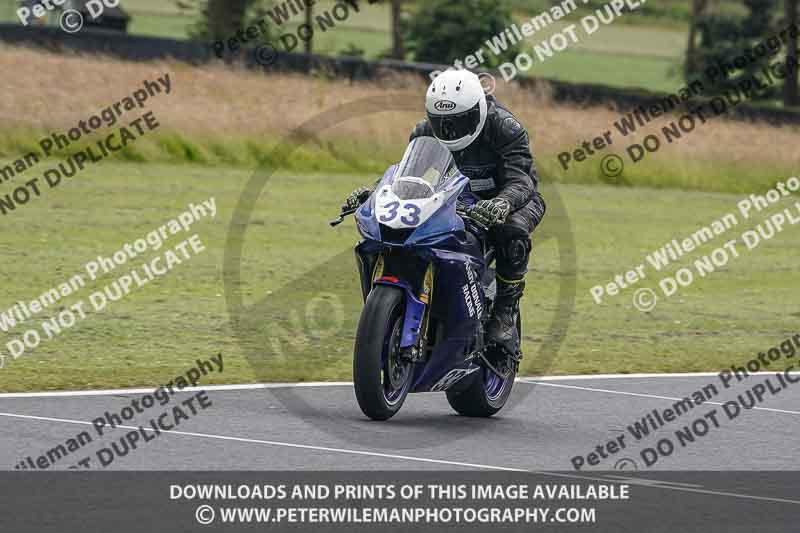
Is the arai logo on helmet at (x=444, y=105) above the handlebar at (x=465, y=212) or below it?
above

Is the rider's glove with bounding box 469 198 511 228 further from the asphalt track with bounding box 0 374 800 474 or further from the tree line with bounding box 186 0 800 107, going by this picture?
the tree line with bounding box 186 0 800 107

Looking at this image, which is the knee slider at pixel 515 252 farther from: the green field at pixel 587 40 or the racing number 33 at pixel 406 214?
the green field at pixel 587 40

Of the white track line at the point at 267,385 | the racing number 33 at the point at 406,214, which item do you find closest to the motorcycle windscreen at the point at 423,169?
the racing number 33 at the point at 406,214

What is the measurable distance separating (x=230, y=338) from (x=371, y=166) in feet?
48.4

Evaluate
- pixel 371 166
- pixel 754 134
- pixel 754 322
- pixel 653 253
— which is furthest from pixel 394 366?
pixel 754 134

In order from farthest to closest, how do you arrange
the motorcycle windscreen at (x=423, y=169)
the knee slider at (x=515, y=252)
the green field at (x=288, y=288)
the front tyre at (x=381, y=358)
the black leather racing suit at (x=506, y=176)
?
the green field at (x=288, y=288) < the knee slider at (x=515, y=252) < the black leather racing suit at (x=506, y=176) < the motorcycle windscreen at (x=423, y=169) < the front tyre at (x=381, y=358)

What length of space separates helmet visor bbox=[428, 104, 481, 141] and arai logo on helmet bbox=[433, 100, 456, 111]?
0.07m

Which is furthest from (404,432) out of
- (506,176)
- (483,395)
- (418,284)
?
(506,176)

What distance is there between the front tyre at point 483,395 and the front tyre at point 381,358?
730 millimetres

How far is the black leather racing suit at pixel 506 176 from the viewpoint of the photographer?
942 cm

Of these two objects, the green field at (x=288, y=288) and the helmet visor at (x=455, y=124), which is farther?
the green field at (x=288, y=288)

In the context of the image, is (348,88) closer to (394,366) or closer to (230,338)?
(230,338)

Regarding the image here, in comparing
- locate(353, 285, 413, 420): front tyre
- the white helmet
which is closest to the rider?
the white helmet

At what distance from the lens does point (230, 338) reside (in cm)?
1278
